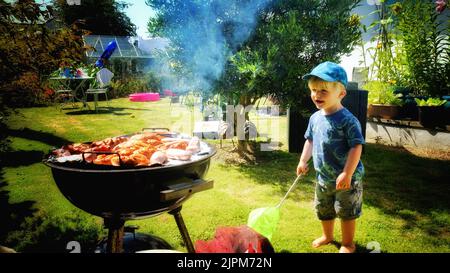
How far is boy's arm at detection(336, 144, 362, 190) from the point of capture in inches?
102

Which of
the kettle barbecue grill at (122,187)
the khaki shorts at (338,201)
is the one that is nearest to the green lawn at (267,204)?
the khaki shorts at (338,201)

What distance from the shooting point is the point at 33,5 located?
10.7 feet

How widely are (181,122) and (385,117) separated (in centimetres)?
588

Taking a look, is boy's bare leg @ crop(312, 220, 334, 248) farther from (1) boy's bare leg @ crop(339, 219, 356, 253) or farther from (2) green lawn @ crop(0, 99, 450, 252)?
(1) boy's bare leg @ crop(339, 219, 356, 253)

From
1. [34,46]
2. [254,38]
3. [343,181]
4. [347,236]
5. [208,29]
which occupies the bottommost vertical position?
[347,236]

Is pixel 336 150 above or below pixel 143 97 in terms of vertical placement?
below

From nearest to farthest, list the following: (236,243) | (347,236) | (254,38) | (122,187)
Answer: (122,187), (236,243), (347,236), (254,38)

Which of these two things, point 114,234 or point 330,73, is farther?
point 330,73

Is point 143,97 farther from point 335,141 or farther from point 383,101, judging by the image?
point 335,141

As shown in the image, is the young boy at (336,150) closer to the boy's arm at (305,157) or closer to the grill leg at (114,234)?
the boy's arm at (305,157)

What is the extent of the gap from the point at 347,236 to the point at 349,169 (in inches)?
29.7

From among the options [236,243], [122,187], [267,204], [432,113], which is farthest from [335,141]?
[432,113]

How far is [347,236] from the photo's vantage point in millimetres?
2883
